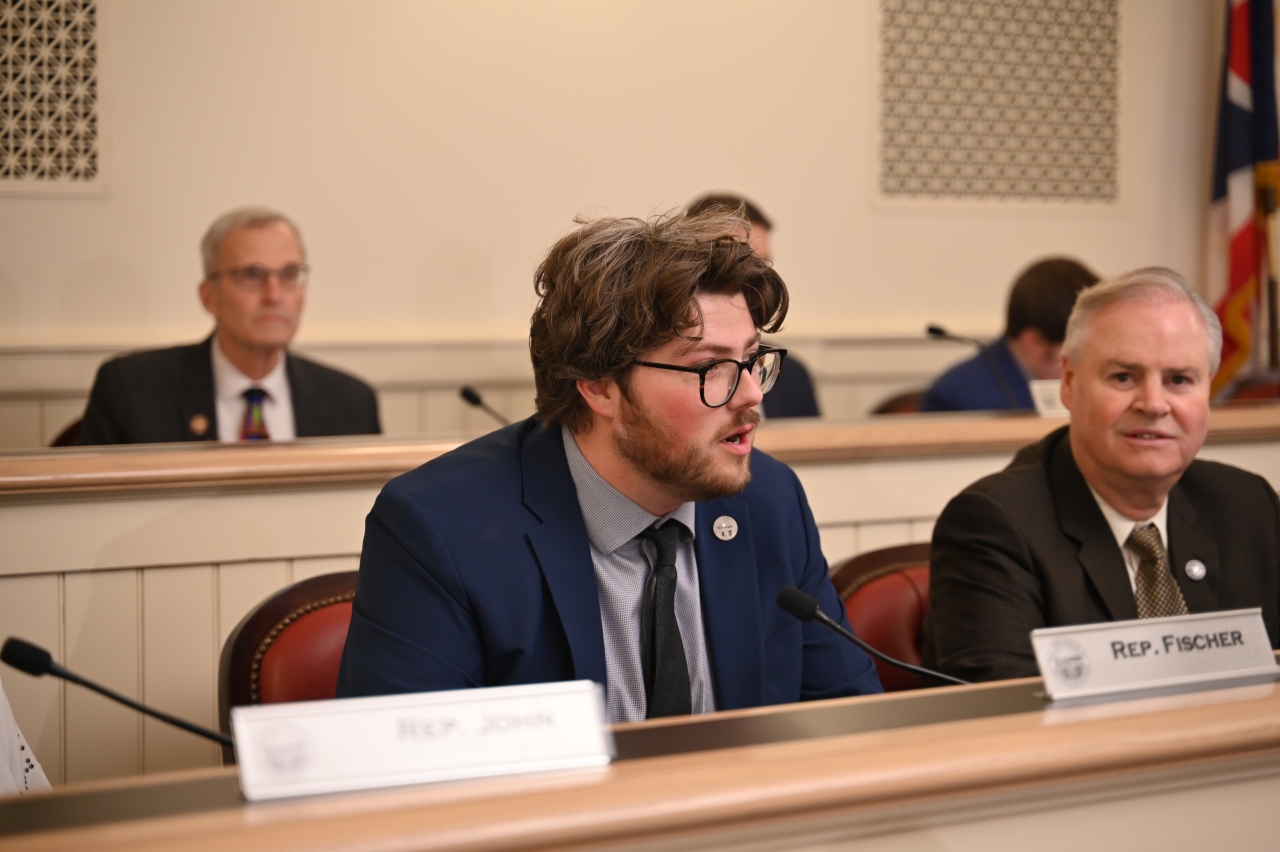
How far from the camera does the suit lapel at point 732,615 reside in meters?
1.37

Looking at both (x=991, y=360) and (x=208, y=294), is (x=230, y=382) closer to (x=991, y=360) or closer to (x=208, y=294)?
(x=208, y=294)

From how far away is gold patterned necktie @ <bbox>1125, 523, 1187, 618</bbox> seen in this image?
1.71 metres

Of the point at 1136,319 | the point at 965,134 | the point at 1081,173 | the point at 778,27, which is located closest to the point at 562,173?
the point at 778,27

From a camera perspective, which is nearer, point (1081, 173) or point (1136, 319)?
point (1136, 319)

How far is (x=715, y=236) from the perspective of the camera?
1.39 metres

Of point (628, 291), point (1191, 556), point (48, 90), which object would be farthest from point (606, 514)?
point (48, 90)

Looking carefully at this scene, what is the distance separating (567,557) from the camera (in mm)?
1317

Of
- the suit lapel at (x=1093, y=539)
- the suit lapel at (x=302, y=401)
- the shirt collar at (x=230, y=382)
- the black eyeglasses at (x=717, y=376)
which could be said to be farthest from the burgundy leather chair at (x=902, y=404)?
the black eyeglasses at (x=717, y=376)

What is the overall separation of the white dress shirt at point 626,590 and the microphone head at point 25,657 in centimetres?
57

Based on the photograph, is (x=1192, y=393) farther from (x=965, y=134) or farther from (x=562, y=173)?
(x=965, y=134)

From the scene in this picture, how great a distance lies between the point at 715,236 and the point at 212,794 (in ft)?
2.83

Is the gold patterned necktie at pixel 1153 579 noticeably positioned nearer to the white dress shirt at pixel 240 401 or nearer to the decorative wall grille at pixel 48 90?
the white dress shirt at pixel 240 401

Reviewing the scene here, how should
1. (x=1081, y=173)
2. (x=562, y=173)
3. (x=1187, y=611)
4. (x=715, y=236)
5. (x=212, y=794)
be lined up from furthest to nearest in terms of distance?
(x=1081, y=173) < (x=562, y=173) < (x=1187, y=611) < (x=715, y=236) < (x=212, y=794)

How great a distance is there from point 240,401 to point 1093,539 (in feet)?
6.95
